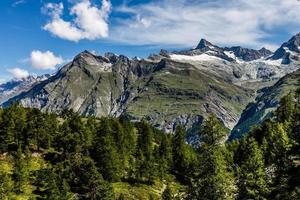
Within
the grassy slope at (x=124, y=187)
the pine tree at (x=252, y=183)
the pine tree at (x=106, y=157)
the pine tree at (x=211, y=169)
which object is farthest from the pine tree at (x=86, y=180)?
the pine tree at (x=211, y=169)

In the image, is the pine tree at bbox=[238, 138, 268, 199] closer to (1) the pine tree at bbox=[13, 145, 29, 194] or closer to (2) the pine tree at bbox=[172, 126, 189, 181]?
(1) the pine tree at bbox=[13, 145, 29, 194]

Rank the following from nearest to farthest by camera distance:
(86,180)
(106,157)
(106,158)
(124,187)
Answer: (86,180), (124,187), (106,158), (106,157)

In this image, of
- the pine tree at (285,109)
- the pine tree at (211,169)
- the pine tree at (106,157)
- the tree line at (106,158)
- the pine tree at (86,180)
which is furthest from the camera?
the pine tree at (285,109)

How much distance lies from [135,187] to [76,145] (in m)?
22.4

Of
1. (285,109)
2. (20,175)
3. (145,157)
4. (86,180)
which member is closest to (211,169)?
(20,175)

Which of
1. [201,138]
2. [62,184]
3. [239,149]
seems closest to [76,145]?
[62,184]

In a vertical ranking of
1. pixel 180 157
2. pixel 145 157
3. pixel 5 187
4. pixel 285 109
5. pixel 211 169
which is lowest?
pixel 180 157

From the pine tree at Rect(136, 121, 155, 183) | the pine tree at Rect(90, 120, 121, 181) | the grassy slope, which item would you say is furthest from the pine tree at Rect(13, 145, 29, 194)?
the pine tree at Rect(136, 121, 155, 183)

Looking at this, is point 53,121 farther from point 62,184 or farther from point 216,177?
point 216,177

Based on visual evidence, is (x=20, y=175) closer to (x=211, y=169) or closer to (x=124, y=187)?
(x=124, y=187)

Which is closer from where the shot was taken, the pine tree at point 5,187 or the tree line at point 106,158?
the tree line at point 106,158

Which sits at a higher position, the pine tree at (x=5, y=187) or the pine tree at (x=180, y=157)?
the pine tree at (x=5, y=187)

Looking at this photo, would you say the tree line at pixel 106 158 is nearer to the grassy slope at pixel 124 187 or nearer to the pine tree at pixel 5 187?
the pine tree at pixel 5 187

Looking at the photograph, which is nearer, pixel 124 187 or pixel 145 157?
pixel 124 187
